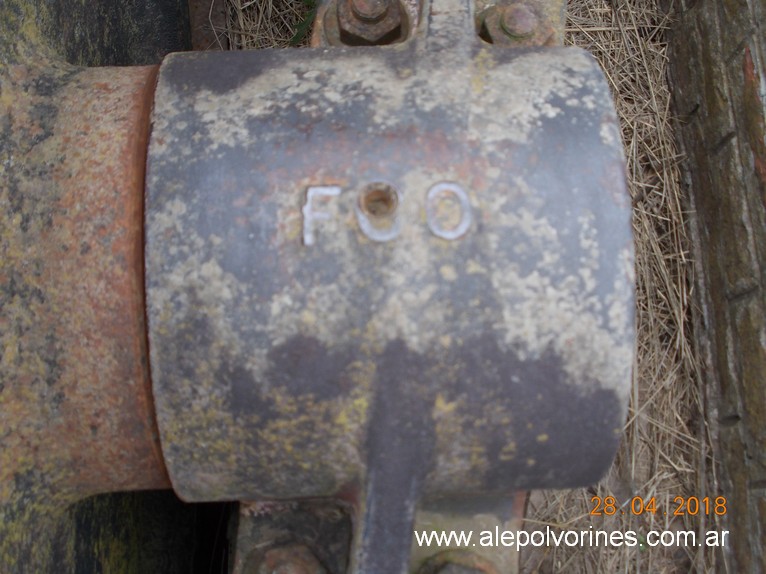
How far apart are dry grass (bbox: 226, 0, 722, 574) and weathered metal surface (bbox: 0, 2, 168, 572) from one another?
1199 millimetres

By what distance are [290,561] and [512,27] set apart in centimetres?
103

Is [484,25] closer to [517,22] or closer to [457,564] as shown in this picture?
[517,22]

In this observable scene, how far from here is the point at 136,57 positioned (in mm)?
1793

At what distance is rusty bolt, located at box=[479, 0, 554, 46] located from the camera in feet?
4.00

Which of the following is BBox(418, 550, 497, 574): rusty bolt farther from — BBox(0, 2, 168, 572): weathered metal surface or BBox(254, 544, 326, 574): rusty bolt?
BBox(0, 2, 168, 572): weathered metal surface

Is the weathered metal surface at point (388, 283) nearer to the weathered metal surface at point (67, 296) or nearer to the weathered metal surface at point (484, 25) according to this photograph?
the weathered metal surface at point (67, 296)

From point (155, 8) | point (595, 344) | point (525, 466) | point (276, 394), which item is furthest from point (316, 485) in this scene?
point (155, 8)

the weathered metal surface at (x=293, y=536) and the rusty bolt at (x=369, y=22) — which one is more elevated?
the rusty bolt at (x=369, y=22)

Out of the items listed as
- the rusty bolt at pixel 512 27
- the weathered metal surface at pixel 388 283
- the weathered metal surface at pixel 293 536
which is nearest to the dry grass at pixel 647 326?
the weathered metal surface at pixel 293 536

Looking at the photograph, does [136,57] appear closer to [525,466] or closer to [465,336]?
[465,336]

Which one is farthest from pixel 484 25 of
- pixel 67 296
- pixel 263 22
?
pixel 263 22

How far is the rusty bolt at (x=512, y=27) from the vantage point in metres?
1.22

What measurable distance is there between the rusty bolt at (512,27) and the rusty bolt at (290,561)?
0.98 meters

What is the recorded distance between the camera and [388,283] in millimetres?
931
